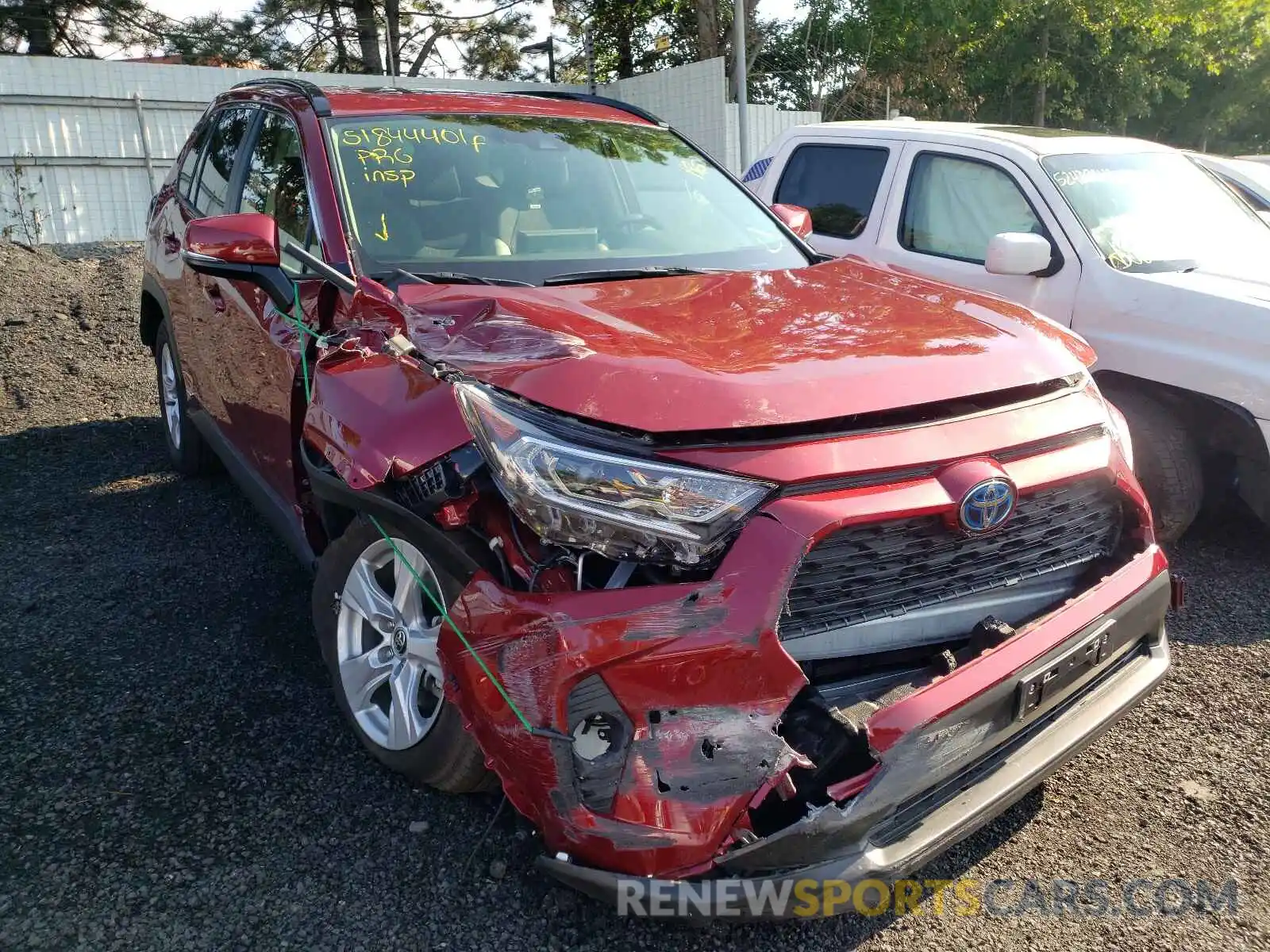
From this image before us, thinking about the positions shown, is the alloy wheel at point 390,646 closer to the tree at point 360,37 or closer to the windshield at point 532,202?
the windshield at point 532,202

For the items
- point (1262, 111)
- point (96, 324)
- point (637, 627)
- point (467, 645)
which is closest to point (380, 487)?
point (467, 645)

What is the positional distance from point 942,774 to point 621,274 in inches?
68.5

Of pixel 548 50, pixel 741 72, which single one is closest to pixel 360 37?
pixel 548 50

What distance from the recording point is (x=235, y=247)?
9.68 feet

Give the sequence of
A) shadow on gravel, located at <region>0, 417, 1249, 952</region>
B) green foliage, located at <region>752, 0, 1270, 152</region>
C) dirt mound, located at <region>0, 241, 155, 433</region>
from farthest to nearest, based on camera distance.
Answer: green foliage, located at <region>752, 0, 1270, 152</region> → dirt mound, located at <region>0, 241, 155, 433</region> → shadow on gravel, located at <region>0, 417, 1249, 952</region>

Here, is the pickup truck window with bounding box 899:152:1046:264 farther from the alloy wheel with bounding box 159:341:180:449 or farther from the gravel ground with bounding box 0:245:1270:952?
the alloy wheel with bounding box 159:341:180:449

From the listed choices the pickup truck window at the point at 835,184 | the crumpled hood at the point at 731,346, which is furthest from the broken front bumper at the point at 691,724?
the pickup truck window at the point at 835,184

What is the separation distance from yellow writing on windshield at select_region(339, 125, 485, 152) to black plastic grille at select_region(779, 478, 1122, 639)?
85.5 inches

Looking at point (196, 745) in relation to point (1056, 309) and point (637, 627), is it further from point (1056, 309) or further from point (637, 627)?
point (1056, 309)

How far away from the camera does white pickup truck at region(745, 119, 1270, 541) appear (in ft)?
14.0

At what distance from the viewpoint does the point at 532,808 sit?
206 centimetres

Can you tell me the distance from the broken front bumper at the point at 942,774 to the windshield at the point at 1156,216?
9.31 feet

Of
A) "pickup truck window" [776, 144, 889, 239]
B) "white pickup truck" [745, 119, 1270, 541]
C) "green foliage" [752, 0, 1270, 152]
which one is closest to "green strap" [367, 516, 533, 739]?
"white pickup truck" [745, 119, 1270, 541]

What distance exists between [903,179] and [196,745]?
14.9 ft
